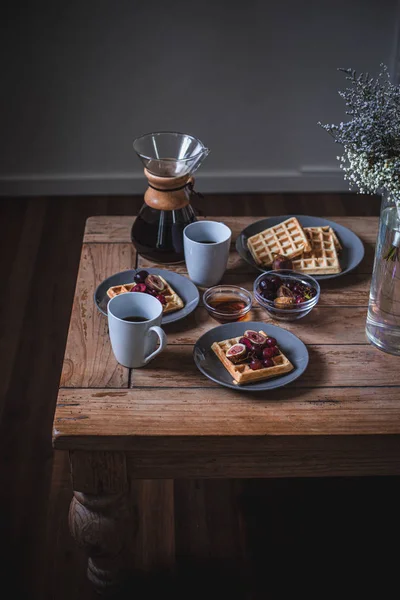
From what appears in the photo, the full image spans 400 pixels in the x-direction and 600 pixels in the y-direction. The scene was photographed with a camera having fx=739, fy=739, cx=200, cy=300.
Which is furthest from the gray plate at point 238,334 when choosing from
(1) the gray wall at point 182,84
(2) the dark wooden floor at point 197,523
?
(1) the gray wall at point 182,84

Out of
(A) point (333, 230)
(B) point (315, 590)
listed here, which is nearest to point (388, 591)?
(B) point (315, 590)

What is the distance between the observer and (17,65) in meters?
3.44

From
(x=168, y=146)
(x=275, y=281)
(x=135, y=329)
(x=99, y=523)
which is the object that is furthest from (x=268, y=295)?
(x=99, y=523)

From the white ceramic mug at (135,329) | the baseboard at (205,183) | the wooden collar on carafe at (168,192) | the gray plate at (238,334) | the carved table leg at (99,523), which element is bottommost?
the baseboard at (205,183)

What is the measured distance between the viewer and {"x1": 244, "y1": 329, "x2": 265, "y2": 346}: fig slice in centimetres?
156

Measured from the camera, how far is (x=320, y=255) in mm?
1908

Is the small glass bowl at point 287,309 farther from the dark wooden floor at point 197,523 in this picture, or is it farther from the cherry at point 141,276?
the dark wooden floor at point 197,523

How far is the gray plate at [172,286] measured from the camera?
1.70 metres

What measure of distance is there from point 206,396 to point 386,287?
0.47 metres

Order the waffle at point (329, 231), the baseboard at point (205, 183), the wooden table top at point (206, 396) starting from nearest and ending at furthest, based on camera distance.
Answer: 1. the wooden table top at point (206, 396)
2. the waffle at point (329, 231)
3. the baseboard at point (205, 183)

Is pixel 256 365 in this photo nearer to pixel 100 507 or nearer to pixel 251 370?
pixel 251 370

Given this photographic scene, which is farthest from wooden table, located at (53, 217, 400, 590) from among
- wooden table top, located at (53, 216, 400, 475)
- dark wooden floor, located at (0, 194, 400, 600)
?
dark wooden floor, located at (0, 194, 400, 600)

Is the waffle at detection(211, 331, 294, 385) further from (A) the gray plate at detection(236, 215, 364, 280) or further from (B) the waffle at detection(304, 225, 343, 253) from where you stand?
(B) the waffle at detection(304, 225, 343, 253)

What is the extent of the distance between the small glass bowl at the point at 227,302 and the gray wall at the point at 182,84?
6.52 feet
